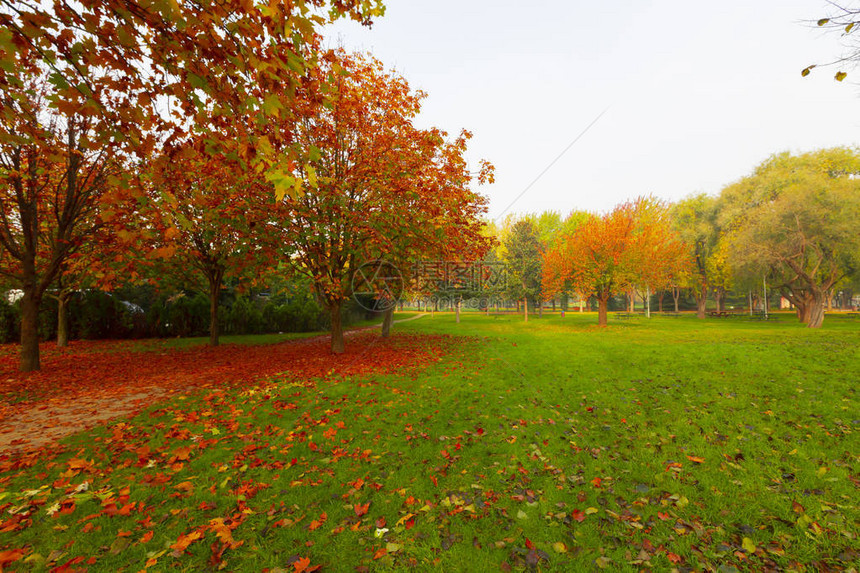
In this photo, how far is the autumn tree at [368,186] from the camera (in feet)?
33.3

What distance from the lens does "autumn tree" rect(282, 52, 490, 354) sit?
1014 cm

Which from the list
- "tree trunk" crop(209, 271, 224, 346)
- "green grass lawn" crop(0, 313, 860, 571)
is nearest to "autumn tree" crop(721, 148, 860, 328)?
"green grass lawn" crop(0, 313, 860, 571)

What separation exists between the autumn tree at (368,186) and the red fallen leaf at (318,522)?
286 inches

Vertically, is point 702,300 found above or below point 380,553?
above

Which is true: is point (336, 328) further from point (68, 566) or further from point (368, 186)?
point (68, 566)

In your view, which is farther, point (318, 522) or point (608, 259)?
point (608, 259)

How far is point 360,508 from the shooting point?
3.85m

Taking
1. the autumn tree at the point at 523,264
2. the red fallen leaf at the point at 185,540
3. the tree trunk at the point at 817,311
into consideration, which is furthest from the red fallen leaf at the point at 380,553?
the tree trunk at the point at 817,311

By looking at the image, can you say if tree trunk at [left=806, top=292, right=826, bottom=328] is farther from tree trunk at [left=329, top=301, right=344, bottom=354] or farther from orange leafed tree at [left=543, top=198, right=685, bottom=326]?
tree trunk at [left=329, top=301, right=344, bottom=354]

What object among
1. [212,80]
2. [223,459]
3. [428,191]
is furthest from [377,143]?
[223,459]

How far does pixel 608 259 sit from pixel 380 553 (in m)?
27.2

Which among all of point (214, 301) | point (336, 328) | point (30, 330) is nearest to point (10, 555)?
point (336, 328)

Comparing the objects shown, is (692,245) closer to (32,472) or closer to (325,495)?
(325,495)

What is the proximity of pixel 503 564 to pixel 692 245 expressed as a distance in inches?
1719
